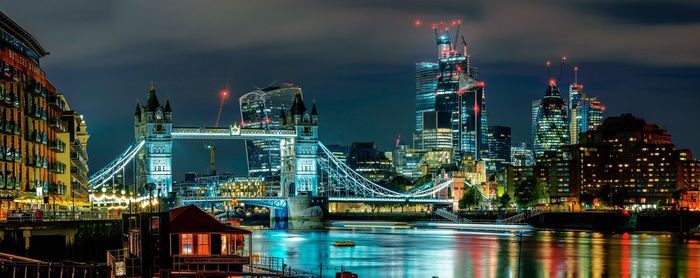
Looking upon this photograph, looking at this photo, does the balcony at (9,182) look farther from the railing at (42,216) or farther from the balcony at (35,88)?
the balcony at (35,88)

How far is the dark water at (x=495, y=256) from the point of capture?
89.2m

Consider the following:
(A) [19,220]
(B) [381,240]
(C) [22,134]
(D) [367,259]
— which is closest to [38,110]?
(C) [22,134]

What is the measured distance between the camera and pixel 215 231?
52.0m

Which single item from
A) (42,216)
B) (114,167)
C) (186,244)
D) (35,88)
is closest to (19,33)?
(35,88)

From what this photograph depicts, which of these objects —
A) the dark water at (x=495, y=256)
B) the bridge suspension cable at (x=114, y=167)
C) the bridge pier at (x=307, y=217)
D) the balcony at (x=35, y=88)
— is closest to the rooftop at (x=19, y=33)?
the balcony at (x=35, y=88)

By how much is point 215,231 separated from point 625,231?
138977 mm

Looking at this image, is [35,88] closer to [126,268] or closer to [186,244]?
[186,244]

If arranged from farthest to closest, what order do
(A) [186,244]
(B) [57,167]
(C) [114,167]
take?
(C) [114,167], (B) [57,167], (A) [186,244]

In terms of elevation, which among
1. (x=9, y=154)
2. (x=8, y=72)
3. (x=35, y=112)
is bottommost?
(x=9, y=154)

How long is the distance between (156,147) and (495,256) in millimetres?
94758

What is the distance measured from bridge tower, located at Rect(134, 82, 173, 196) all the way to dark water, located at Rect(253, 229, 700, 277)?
48.1 metres

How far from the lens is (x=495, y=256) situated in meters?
110

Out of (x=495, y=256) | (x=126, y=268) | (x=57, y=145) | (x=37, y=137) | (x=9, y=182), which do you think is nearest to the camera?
(x=126, y=268)

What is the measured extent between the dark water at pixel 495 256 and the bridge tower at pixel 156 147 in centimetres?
4813
